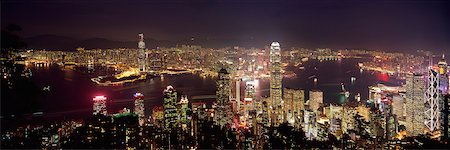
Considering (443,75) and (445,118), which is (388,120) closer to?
(445,118)

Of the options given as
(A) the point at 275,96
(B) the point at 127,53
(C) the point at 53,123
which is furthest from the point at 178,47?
(C) the point at 53,123

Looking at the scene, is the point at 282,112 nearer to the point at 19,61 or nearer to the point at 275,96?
the point at 275,96

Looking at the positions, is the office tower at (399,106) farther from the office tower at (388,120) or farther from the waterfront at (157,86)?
the waterfront at (157,86)

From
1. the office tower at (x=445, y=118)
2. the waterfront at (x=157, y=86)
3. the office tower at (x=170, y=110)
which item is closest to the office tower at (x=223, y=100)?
the waterfront at (x=157, y=86)

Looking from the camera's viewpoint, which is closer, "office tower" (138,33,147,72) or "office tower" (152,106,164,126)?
"office tower" (152,106,164,126)

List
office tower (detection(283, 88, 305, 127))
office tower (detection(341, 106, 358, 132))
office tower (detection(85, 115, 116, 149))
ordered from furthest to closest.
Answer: office tower (detection(283, 88, 305, 127)) < office tower (detection(341, 106, 358, 132)) < office tower (detection(85, 115, 116, 149))

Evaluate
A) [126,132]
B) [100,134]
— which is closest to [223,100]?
[126,132]

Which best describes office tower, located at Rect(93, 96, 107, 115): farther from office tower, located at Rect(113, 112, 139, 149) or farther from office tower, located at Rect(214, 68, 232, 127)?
office tower, located at Rect(214, 68, 232, 127)

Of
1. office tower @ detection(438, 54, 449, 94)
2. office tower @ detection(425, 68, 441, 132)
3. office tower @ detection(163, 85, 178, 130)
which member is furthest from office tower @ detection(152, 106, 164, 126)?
office tower @ detection(438, 54, 449, 94)
